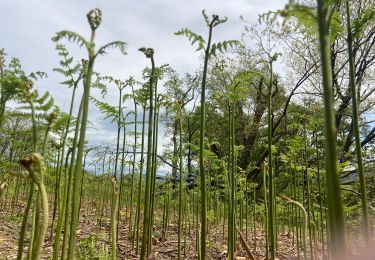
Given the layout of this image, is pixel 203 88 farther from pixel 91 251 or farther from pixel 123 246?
pixel 123 246

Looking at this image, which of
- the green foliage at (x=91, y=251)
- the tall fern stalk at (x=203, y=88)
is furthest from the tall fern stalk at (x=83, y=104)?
the green foliage at (x=91, y=251)

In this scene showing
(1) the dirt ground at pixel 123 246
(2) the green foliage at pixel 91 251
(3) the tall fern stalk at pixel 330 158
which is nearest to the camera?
(3) the tall fern stalk at pixel 330 158

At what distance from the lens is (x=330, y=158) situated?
978mm

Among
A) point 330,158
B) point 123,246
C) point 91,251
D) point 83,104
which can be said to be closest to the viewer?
point 330,158

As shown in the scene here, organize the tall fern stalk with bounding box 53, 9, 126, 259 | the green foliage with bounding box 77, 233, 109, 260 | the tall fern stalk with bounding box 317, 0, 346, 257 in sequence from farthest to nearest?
the green foliage with bounding box 77, 233, 109, 260
the tall fern stalk with bounding box 53, 9, 126, 259
the tall fern stalk with bounding box 317, 0, 346, 257

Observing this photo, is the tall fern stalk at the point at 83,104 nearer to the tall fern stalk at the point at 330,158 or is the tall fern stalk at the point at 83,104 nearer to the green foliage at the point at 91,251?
the tall fern stalk at the point at 330,158

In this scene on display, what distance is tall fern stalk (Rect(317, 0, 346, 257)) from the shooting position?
0.90 metres

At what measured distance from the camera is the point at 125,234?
531cm

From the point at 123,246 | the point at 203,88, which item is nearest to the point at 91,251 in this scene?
the point at 123,246

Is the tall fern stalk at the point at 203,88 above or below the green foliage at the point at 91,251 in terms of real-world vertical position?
above

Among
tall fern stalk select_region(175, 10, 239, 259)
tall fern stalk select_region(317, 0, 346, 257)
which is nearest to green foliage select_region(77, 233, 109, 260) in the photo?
tall fern stalk select_region(175, 10, 239, 259)

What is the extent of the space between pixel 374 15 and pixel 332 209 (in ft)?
5.27

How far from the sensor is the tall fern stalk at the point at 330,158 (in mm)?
898

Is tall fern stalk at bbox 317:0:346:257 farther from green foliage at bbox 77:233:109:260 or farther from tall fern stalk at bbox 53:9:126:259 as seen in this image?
green foliage at bbox 77:233:109:260
